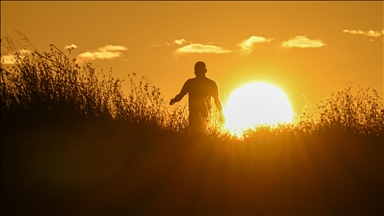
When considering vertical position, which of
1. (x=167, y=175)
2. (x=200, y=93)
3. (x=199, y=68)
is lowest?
(x=167, y=175)

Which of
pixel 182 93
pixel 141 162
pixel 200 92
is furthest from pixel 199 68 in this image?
pixel 141 162

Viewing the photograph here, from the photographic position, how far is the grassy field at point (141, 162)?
8.64 metres

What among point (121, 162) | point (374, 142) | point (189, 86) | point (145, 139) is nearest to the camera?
point (121, 162)

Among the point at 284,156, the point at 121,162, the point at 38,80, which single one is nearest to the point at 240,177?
the point at 284,156

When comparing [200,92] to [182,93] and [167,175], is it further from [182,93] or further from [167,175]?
[167,175]

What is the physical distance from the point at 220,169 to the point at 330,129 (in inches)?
107

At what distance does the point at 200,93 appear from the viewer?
12.8 m

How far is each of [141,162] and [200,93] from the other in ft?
11.9

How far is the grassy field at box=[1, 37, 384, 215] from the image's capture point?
8.64m

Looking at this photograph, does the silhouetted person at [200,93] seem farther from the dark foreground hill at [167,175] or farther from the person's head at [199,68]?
the dark foreground hill at [167,175]

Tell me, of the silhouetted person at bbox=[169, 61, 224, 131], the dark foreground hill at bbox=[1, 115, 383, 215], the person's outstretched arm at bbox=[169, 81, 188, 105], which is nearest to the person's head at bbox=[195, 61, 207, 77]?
the silhouetted person at bbox=[169, 61, 224, 131]

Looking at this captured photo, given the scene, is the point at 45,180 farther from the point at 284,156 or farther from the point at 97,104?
the point at 284,156

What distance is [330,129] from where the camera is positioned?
37.8 feet

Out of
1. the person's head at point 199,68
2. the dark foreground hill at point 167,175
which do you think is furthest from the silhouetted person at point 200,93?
the dark foreground hill at point 167,175
